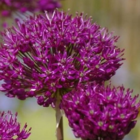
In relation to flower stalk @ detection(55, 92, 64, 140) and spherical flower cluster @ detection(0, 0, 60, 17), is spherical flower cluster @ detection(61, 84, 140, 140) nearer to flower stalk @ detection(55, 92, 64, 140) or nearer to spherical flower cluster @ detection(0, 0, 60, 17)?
flower stalk @ detection(55, 92, 64, 140)

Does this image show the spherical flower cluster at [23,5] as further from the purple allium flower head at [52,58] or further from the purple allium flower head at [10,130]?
the purple allium flower head at [10,130]

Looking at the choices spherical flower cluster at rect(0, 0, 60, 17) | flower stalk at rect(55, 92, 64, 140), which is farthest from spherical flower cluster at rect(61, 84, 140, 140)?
spherical flower cluster at rect(0, 0, 60, 17)

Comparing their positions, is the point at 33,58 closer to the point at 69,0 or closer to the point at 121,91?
the point at 121,91

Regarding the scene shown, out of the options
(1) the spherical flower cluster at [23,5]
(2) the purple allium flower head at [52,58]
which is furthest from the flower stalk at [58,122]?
(1) the spherical flower cluster at [23,5]

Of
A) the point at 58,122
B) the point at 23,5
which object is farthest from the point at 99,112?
the point at 23,5

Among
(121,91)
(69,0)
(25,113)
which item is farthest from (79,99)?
(69,0)
